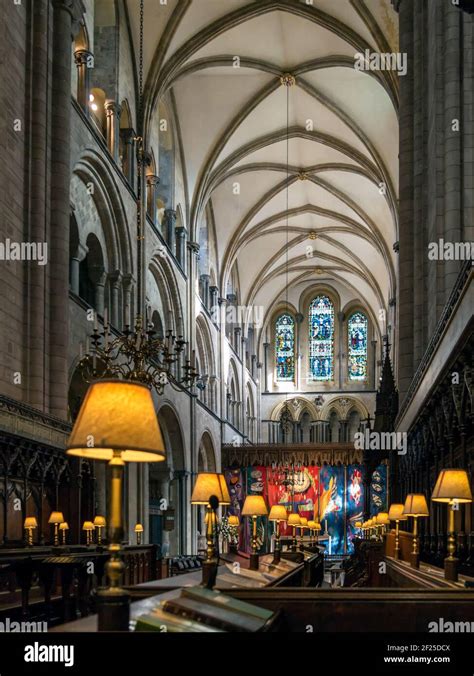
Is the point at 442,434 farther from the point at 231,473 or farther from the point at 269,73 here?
the point at 231,473

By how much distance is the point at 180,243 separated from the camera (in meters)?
31.9

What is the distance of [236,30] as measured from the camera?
27.4 metres

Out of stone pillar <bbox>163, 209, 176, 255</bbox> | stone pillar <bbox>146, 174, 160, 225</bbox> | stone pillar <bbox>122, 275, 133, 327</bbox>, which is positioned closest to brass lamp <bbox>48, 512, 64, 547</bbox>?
stone pillar <bbox>122, 275, 133, 327</bbox>

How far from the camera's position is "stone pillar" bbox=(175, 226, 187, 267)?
3167 centimetres

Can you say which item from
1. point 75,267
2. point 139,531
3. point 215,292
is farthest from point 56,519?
point 215,292

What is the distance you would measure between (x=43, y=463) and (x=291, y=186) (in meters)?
24.3

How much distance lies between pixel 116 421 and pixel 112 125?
2152 centimetres

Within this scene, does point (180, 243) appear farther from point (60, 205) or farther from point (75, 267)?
point (60, 205)

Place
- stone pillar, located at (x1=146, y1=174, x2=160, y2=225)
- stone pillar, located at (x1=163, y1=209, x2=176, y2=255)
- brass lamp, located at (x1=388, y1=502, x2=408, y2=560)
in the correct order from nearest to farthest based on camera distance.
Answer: brass lamp, located at (x1=388, y1=502, x2=408, y2=560) → stone pillar, located at (x1=146, y1=174, x2=160, y2=225) → stone pillar, located at (x1=163, y1=209, x2=176, y2=255)

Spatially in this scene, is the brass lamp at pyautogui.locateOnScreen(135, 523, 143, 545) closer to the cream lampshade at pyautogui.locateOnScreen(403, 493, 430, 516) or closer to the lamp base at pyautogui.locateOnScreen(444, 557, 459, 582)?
the cream lampshade at pyautogui.locateOnScreen(403, 493, 430, 516)

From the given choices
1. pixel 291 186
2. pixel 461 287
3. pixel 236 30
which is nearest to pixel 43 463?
pixel 461 287

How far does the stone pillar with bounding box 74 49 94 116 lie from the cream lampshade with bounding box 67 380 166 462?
61.5ft

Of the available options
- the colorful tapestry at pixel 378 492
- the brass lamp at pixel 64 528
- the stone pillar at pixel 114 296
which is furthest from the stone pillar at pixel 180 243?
the brass lamp at pixel 64 528

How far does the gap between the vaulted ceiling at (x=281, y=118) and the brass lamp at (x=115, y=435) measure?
22.6 meters
